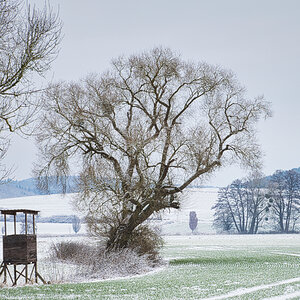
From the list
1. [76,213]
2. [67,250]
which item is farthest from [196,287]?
[76,213]

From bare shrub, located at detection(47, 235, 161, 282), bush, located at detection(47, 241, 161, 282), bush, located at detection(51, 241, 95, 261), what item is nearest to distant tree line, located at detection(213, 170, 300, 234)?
bush, located at detection(51, 241, 95, 261)

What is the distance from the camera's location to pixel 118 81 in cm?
3459

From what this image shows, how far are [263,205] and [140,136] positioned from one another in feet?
165

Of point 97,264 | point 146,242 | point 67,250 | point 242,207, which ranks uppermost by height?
point 242,207

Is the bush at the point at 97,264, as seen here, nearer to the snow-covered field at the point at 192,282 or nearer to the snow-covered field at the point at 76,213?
the snow-covered field at the point at 192,282

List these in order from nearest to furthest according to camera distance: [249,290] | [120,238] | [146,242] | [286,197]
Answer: [249,290], [120,238], [146,242], [286,197]

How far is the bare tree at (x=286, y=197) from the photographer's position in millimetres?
77750

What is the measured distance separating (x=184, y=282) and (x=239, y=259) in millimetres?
13119

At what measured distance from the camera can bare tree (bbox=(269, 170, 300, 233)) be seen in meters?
77.8

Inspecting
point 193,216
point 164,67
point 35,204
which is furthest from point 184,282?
point 35,204

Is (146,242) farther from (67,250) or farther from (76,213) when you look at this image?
(76,213)

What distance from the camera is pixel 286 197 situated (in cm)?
7875

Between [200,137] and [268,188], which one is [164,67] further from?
[268,188]

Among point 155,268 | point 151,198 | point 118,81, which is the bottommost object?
point 155,268
